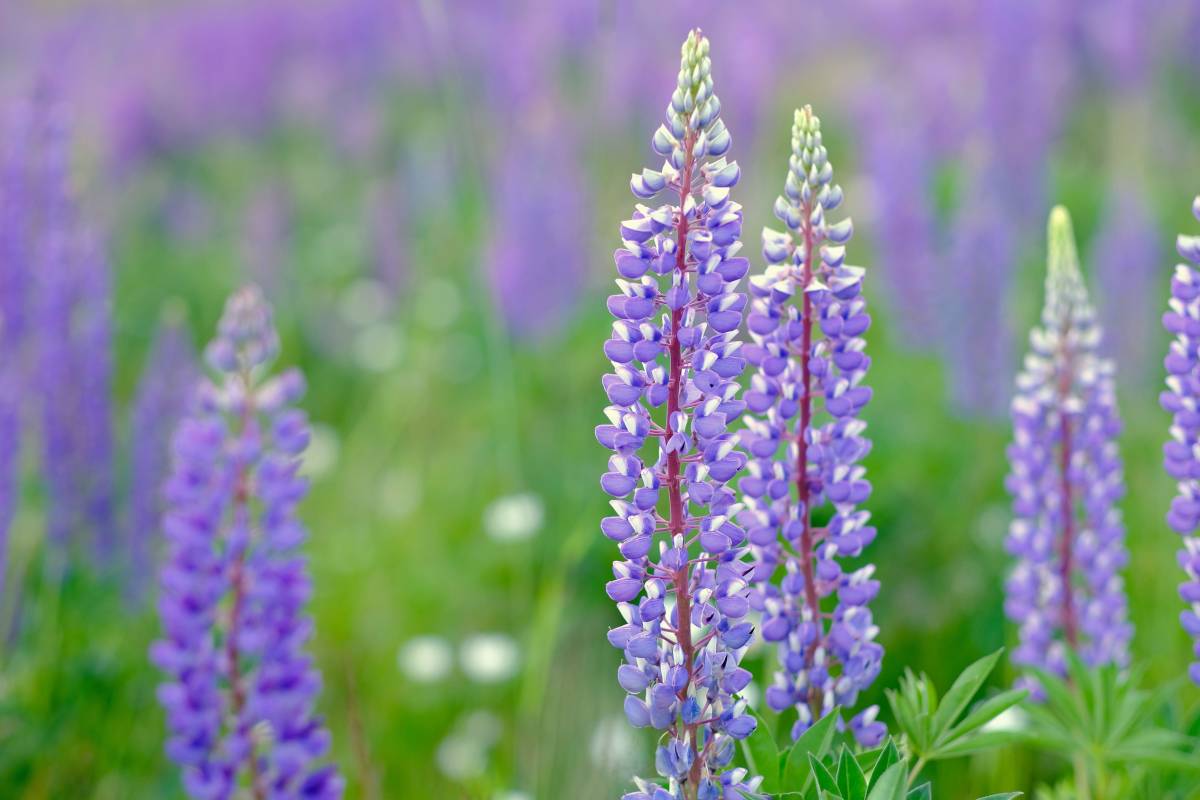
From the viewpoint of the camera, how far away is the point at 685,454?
4.98 ft

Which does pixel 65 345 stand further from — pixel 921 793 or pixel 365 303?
pixel 365 303

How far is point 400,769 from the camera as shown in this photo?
10.8 feet

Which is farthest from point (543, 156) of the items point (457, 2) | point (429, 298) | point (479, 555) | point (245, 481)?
point (457, 2)

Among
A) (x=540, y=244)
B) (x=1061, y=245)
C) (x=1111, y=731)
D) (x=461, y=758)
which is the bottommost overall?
(x=461, y=758)

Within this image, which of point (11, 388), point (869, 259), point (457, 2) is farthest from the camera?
point (457, 2)

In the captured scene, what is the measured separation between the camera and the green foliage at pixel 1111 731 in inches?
66.1

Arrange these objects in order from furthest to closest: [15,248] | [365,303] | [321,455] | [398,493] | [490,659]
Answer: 1. [365,303]
2. [321,455]
3. [398,493]
4. [490,659]
5. [15,248]

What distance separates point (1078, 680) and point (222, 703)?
→ 1367 millimetres

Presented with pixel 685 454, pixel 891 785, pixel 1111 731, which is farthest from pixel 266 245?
pixel 891 785

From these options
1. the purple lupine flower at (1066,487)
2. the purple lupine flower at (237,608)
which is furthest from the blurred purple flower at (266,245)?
the purple lupine flower at (1066,487)

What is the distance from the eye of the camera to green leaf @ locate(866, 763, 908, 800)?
1.40m

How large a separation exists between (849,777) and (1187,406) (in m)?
0.73

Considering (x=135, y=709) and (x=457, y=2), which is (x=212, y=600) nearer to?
(x=135, y=709)

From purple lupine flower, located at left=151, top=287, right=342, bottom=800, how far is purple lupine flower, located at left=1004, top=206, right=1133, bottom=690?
4.05 feet
